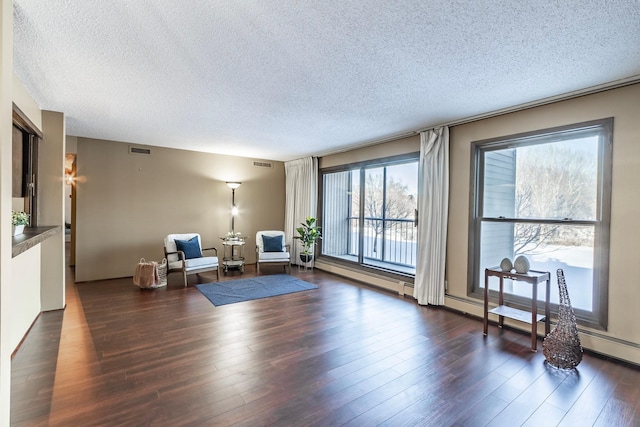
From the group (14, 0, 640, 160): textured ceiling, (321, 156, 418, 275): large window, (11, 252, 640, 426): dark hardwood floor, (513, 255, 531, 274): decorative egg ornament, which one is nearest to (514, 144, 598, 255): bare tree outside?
(513, 255, 531, 274): decorative egg ornament

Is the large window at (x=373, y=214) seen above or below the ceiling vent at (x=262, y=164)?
below

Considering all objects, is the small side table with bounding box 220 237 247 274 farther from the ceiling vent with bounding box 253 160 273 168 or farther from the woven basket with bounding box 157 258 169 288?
the ceiling vent with bounding box 253 160 273 168

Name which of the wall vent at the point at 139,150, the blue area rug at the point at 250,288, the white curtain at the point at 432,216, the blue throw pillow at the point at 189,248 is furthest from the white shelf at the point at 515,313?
the wall vent at the point at 139,150

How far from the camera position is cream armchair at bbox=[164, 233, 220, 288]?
17.4 feet

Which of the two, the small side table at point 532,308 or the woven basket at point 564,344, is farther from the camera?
the small side table at point 532,308

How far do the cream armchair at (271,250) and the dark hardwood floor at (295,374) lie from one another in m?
2.29

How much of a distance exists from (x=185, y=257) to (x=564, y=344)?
17.7ft

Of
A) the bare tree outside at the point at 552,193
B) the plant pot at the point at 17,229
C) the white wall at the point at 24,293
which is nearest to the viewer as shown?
the plant pot at the point at 17,229

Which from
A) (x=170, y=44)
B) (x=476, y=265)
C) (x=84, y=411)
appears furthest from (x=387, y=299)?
(x=170, y=44)

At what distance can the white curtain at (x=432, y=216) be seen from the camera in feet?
14.0

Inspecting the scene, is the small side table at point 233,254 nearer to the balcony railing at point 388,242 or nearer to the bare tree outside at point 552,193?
→ the balcony railing at point 388,242

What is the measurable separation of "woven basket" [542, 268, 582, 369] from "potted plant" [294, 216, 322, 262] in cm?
443

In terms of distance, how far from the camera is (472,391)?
2.30 m

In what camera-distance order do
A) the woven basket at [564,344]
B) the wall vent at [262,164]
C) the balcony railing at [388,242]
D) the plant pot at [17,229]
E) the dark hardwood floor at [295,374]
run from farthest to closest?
the wall vent at [262,164], the balcony railing at [388,242], the woven basket at [564,344], the plant pot at [17,229], the dark hardwood floor at [295,374]
